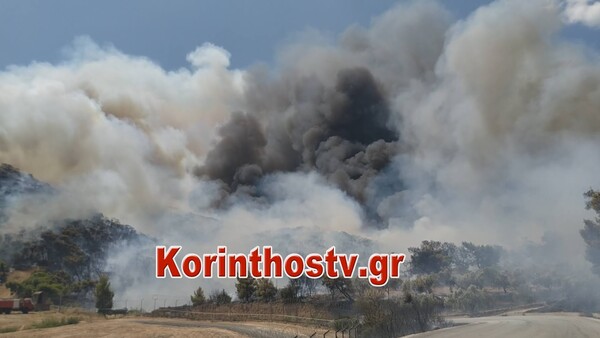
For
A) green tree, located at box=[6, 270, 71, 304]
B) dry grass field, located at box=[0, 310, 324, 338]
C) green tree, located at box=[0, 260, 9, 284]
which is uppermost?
green tree, located at box=[0, 260, 9, 284]

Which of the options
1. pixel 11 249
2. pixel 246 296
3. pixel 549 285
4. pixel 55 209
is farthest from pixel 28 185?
pixel 549 285

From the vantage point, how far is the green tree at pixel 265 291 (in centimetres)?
5522

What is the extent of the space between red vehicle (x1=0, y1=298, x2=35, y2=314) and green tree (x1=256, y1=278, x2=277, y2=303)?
27.8m

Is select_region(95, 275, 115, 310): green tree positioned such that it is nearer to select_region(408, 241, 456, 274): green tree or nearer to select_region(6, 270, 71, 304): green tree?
select_region(6, 270, 71, 304): green tree

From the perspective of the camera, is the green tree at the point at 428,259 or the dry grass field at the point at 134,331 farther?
the green tree at the point at 428,259

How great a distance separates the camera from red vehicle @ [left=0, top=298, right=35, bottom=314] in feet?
176

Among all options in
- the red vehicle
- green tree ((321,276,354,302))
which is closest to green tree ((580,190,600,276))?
green tree ((321,276,354,302))

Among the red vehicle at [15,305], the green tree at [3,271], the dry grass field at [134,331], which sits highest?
the green tree at [3,271]

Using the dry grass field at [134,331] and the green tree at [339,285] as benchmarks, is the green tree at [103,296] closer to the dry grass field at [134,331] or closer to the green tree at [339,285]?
the dry grass field at [134,331]

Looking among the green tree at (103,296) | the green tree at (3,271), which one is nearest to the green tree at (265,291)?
the green tree at (103,296)

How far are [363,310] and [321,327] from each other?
293 inches

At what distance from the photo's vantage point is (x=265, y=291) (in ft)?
182

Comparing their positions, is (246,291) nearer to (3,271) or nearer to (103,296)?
(103,296)

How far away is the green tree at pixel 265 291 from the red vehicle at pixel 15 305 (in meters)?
27.8
